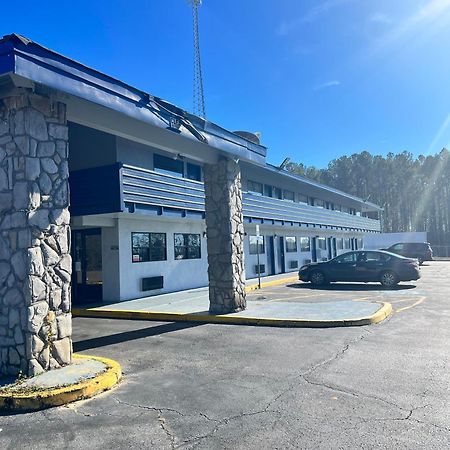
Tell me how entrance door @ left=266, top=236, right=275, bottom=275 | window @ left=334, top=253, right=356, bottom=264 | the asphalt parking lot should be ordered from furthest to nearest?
entrance door @ left=266, top=236, right=275, bottom=275
window @ left=334, top=253, right=356, bottom=264
the asphalt parking lot

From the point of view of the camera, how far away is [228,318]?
10594mm

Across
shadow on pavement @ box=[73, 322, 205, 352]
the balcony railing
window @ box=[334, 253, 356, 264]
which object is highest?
the balcony railing

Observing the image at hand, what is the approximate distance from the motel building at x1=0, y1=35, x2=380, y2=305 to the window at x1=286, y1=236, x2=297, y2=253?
127mm

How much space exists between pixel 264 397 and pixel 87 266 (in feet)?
39.8

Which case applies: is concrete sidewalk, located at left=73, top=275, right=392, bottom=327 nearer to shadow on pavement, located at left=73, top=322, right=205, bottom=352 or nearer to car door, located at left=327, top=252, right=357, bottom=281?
shadow on pavement, located at left=73, top=322, right=205, bottom=352

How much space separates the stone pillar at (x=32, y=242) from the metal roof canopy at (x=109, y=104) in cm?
45

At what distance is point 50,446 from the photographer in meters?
4.18

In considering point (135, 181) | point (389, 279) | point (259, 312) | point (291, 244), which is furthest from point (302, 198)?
point (259, 312)

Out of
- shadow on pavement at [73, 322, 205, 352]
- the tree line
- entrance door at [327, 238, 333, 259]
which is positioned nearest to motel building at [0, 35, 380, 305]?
shadow on pavement at [73, 322, 205, 352]

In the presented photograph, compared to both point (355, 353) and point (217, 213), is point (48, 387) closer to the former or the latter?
point (355, 353)

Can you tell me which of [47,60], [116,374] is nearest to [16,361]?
[116,374]

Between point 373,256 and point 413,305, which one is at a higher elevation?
point 373,256

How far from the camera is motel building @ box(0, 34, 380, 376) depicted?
613cm

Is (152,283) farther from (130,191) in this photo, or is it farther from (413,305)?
(413,305)
